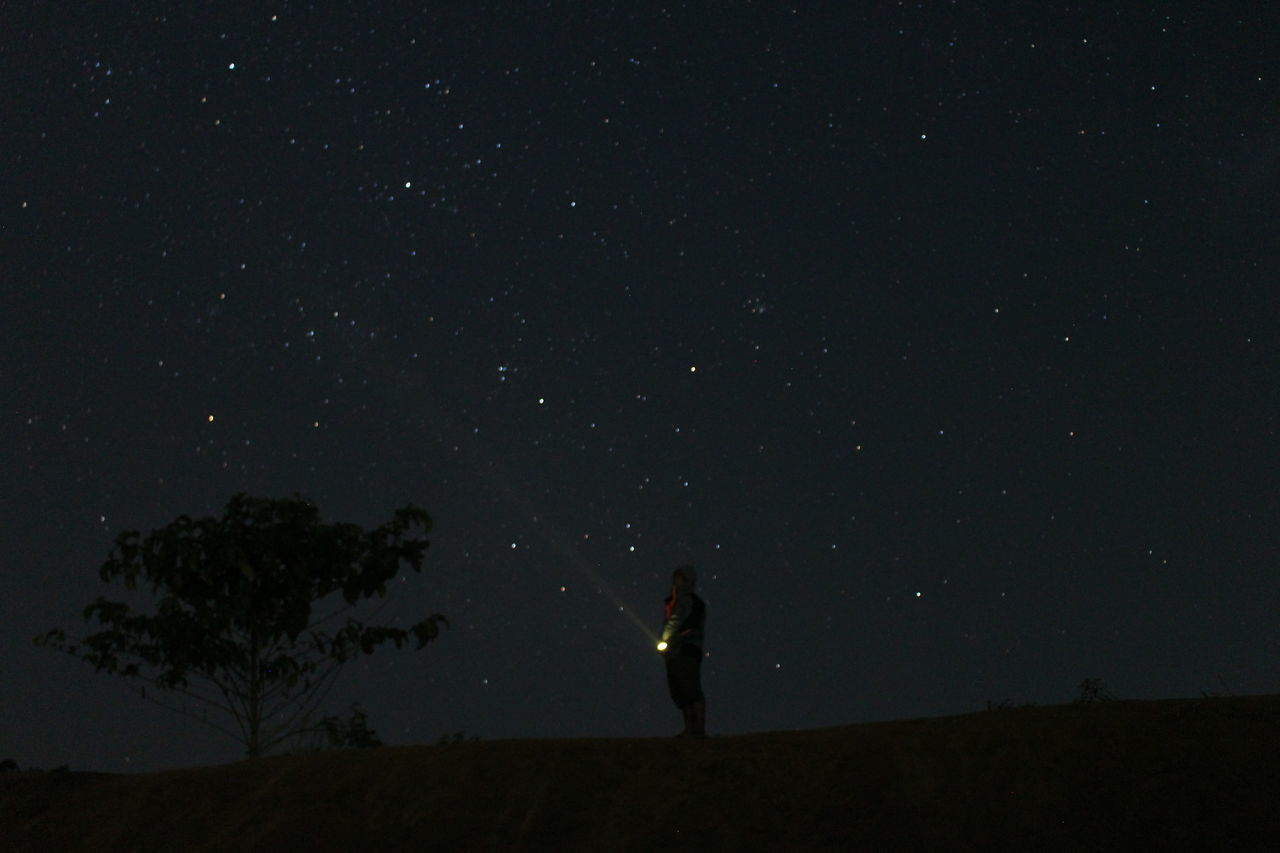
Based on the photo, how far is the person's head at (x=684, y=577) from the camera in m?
10.5

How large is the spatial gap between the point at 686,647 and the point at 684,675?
241 millimetres

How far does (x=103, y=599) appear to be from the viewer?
14211 millimetres

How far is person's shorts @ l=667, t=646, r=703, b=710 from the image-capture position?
34.2 ft

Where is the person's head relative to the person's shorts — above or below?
above

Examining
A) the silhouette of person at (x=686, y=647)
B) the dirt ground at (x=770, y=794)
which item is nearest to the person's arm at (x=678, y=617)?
the silhouette of person at (x=686, y=647)

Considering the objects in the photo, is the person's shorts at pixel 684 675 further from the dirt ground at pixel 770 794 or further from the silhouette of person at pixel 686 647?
the dirt ground at pixel 770 794

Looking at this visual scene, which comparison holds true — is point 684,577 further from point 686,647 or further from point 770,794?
point 770,794

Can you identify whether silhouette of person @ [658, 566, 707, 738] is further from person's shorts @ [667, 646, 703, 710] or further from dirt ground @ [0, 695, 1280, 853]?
dirt ground @ [0, 695, 1280, 853]

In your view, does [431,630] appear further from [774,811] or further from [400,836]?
[774,811]

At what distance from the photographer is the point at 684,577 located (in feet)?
34.6

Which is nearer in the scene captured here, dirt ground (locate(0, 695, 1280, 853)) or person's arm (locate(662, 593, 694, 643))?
dirt ground (locate(0, 695, 1280, 853))

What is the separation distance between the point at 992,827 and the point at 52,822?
7273 mm

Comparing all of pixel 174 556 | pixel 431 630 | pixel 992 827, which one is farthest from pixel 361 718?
pixel 992 827

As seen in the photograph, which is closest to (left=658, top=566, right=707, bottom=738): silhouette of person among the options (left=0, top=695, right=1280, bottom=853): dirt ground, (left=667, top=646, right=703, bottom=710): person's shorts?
(left=667, top=646, right=703, bottom=710): person's shorts
